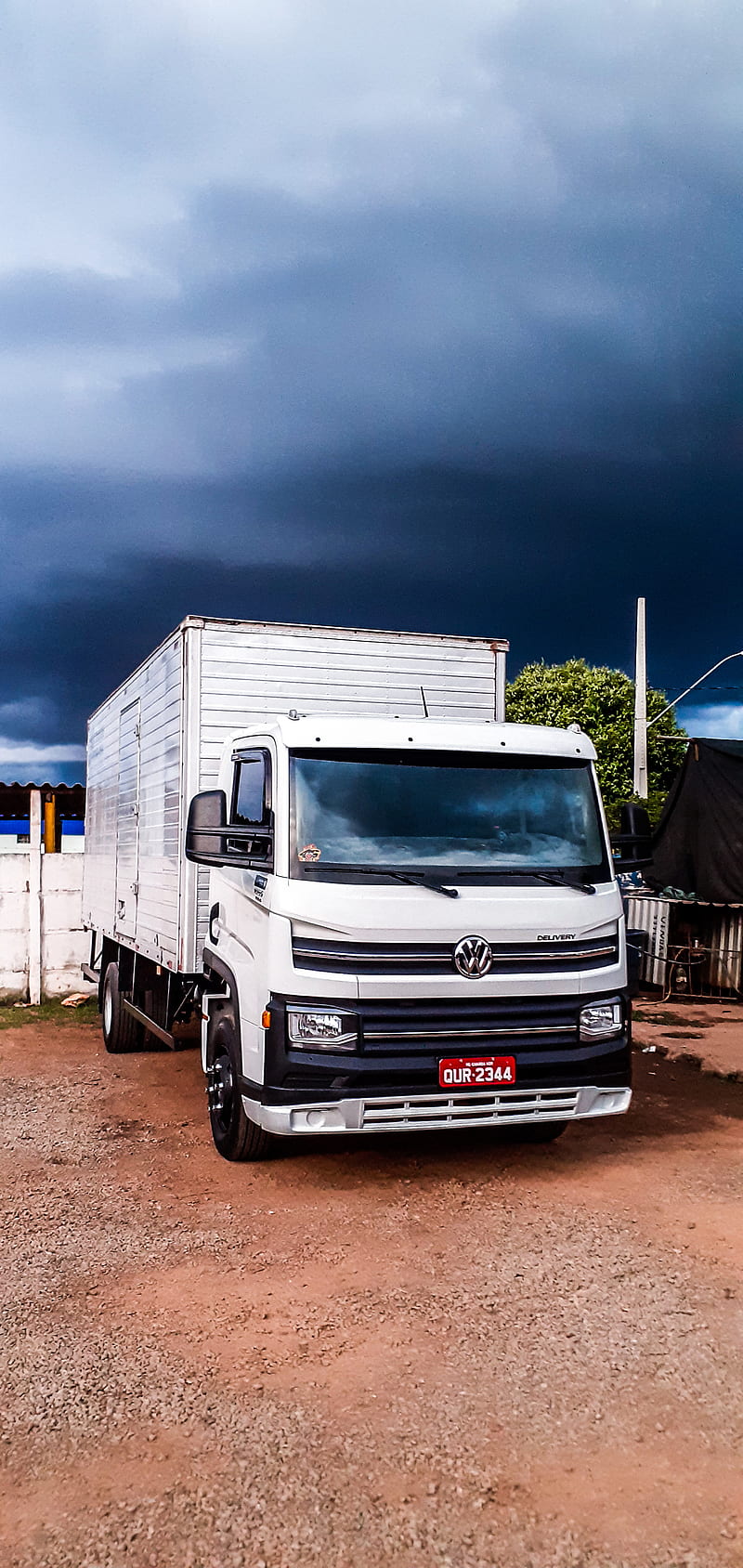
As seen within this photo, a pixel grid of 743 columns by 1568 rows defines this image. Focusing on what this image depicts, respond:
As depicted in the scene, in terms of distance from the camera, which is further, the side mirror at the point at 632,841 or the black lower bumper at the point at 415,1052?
the side mirror at the point at 632,841

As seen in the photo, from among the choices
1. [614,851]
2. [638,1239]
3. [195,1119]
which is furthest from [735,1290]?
[195,1119]

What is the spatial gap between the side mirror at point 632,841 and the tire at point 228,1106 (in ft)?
8.21

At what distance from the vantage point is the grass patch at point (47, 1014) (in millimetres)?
12555

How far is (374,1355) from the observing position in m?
4.24

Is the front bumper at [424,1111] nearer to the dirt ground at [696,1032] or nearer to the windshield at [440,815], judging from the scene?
the windshield at [440,815]

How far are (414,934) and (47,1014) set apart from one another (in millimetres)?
8304

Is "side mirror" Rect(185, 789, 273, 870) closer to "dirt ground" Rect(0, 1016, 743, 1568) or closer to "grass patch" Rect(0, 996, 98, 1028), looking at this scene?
"dirt ground" Rect(0, 1016, 743, 1568)

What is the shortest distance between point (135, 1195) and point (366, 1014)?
1.75 m

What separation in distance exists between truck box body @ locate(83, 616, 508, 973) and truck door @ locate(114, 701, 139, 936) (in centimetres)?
62

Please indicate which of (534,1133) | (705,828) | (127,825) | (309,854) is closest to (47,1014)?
(127,825)

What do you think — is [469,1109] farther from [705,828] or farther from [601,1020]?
[705,828]

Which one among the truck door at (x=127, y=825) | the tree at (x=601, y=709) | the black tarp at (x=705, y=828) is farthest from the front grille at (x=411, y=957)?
the tree at (x=601, y=709)

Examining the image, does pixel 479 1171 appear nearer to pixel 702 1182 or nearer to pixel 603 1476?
pixel 702 1182

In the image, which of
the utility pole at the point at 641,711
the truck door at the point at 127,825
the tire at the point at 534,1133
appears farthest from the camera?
the utility pole at the point at 641,711
